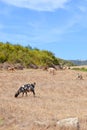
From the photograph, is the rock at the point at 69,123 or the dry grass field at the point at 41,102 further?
the dry grass field at the point at 41,102

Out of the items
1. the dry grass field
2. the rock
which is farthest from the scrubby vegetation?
the rock

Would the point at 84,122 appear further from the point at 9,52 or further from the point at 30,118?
the point at 9,52

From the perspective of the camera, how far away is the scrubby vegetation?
6240cm

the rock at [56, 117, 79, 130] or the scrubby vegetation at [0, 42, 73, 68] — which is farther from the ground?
the scrubby vegetation at [0, 42, 73, 68]

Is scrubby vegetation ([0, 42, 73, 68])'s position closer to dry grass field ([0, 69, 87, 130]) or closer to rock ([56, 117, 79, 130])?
dry grass field ([0, 69, 87, 130])

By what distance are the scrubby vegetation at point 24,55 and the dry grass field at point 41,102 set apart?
14572mm

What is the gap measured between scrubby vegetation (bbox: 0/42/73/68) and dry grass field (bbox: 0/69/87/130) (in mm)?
14572

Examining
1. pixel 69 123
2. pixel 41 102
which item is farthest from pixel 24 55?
pixel 69 123

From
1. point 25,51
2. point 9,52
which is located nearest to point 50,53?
point 25,51

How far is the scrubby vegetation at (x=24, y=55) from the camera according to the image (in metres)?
62.4

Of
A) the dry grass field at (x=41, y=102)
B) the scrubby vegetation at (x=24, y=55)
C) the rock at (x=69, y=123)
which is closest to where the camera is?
the rock at (x=69, y=123)

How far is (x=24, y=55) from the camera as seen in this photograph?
6600 centimetres

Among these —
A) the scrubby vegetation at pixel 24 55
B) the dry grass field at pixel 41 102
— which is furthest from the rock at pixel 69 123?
the scrubby vegetation at pixel 24 55

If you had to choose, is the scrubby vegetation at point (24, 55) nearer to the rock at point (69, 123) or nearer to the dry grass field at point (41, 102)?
Answer: the dry grass field at point (41, 102)
